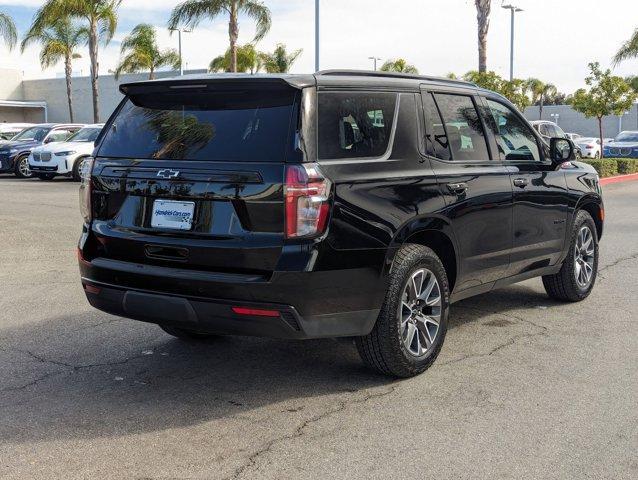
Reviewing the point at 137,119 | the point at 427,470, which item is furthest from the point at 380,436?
the point at 137,119

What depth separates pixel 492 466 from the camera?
3908mm

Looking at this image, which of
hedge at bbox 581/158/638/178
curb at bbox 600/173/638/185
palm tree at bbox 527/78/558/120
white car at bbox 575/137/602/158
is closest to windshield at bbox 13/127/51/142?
hedge at bbox 581/158/638/178

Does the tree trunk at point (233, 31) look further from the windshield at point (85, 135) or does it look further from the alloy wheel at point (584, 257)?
the alloy wheel at point (584, 257)

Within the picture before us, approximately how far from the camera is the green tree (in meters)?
28.3

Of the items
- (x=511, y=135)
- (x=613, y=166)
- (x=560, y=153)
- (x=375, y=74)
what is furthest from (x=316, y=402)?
(x=613, y=166)

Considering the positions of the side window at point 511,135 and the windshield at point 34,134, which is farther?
the windshield at point 34,134

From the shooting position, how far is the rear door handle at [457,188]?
547 centimetres

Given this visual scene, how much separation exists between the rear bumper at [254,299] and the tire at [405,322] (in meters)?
0.15

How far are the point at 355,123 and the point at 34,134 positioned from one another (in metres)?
24.0

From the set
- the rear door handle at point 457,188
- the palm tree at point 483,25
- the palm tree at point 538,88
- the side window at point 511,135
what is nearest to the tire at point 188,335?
the rear door handle at point 457,188

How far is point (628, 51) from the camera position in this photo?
38.9 metres

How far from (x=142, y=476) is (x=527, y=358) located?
2.93m

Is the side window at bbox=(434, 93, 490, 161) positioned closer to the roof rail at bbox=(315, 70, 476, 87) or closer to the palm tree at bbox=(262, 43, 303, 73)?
the roof rail at bbox=(315, 70, 476, 87)

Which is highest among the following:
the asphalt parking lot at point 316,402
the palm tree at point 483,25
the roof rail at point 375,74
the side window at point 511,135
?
the palm tree at point 483,25
